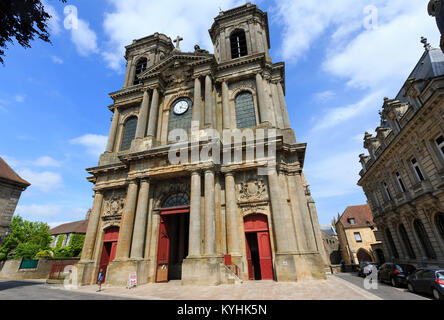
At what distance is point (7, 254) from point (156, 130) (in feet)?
135

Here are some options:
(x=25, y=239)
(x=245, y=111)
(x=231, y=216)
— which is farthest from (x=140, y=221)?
(x=25, y=239)

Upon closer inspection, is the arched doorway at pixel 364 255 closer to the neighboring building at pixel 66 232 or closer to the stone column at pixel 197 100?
the stone column at pixel 197 100

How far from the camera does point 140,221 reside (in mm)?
13492

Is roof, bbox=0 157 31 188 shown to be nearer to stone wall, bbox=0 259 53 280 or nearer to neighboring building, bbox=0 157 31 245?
neighboring building, bbox=0 157 31 245

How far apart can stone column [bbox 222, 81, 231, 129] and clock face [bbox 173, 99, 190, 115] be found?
3.20 metres

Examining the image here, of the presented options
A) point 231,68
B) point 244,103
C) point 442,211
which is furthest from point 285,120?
point 442,211

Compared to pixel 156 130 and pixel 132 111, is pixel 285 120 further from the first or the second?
pixel 132 111

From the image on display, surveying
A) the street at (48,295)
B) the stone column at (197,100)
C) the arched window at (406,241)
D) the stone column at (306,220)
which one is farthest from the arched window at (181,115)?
the arched window at (406,241)

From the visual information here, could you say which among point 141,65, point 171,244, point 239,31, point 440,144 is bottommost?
point 171,244

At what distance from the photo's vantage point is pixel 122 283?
38.9 ft

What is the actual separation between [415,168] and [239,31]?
19.7 m

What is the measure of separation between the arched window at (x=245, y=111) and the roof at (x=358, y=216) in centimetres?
2917

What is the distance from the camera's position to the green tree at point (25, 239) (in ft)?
114

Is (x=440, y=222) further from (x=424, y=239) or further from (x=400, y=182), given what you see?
(x=400, y=182)
